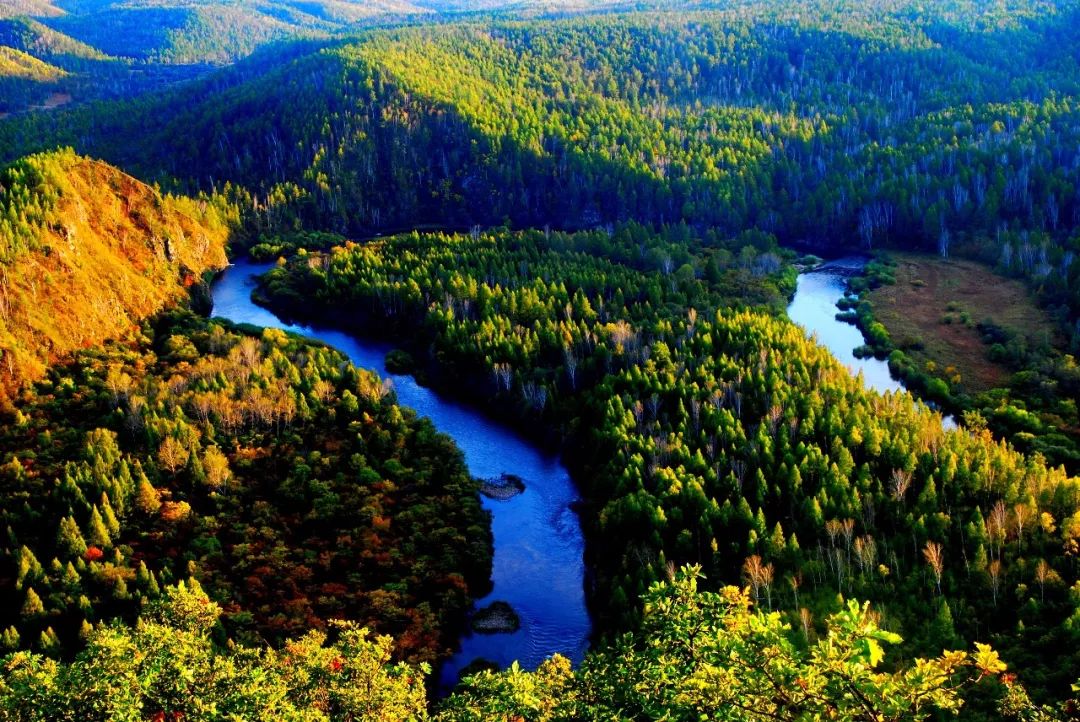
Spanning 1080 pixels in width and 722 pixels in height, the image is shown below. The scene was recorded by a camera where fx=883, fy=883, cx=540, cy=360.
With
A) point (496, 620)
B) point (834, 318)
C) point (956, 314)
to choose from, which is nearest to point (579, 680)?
point (496, 620)

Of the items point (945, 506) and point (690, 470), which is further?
point (690, 470)

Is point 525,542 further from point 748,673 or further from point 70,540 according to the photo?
point 748,673

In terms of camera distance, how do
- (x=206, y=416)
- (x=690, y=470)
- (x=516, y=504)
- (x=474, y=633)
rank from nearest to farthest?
(x=474, y=633) → (x=690, y=470) → (x=516, y=504) → (x=206, y=416)

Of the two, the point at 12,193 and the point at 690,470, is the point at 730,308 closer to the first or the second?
the point at 690,470

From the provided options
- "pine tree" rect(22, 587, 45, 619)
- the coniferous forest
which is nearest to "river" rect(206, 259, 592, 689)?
the coniferous forest

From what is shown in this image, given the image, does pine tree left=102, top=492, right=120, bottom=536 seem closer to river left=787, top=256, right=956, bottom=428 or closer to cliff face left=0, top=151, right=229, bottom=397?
cliff face left=0, top=151, right=229, bottom=397

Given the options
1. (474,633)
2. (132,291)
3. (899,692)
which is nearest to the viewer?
(899,692)

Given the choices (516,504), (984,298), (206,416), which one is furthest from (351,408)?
(984,298)
